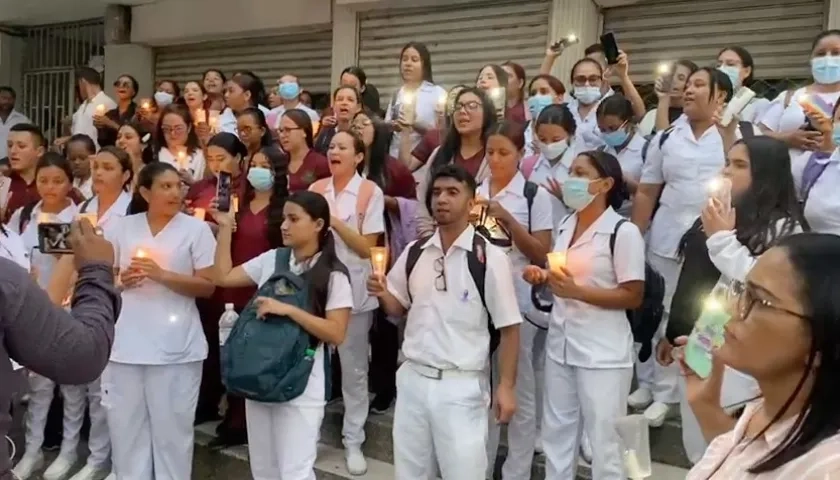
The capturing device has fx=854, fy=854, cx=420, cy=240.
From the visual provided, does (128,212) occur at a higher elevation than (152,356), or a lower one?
higher

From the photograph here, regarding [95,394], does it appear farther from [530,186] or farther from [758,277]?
[758,277]

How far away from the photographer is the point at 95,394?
15.4 ft

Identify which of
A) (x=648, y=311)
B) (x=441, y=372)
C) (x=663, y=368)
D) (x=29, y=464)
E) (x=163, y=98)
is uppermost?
(x=163, y=98)

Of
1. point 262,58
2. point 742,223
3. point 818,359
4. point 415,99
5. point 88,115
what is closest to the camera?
point 818,359

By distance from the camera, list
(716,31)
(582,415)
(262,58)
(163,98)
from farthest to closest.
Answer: (262,58) → (163,98) → (716,31) → (582,415)

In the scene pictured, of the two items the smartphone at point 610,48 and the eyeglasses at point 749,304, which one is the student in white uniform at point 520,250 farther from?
the eyeglasses at point 749,304

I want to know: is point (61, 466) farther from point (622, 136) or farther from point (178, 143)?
point (622, 136)

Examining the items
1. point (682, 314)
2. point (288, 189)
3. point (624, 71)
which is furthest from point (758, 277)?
point (624, 71)

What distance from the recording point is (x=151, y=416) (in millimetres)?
4102

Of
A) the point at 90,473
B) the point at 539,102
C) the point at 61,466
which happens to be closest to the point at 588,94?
the point at 539,102

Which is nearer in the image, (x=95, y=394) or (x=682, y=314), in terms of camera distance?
(x=682, y=314)

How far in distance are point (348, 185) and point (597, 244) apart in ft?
4.74

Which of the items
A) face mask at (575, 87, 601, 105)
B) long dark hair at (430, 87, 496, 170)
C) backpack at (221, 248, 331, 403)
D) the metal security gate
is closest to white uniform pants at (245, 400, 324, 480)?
backpack at (221, 248, 331, 403)

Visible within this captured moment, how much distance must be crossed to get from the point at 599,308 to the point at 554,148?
3.80ft
